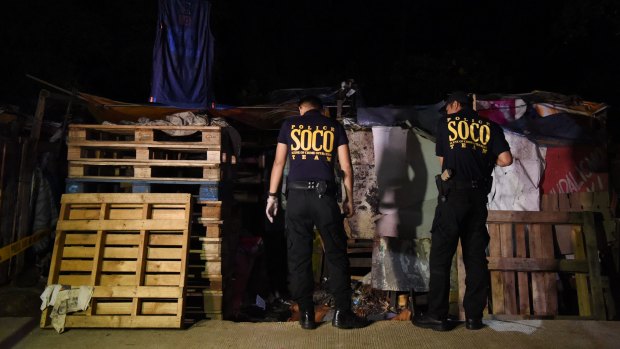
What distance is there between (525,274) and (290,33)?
14.2m

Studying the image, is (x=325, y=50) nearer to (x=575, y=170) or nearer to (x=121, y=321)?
(x=575, y=170)

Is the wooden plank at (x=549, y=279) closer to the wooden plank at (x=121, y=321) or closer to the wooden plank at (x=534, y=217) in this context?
the wooden plank at (x=534, y=217)

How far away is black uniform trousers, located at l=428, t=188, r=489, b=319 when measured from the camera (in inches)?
160

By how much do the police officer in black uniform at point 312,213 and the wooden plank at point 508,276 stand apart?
8.36 ft

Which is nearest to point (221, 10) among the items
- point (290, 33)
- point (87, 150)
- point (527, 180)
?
point (290, 33)

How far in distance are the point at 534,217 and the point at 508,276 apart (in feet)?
2.90

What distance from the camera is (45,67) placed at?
950 centimetres

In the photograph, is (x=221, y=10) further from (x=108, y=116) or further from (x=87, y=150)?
(x=87, y=150)

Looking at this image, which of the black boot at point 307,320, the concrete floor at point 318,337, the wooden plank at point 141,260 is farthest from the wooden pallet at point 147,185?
the black boot at point 307,320

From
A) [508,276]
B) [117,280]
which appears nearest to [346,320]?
[117,280]

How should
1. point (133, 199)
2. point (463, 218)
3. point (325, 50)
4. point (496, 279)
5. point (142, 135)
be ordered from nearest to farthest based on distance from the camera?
point (463, 218) < point (133, 199) < point (142, 135) < point (496, 279) < point (325, 50)

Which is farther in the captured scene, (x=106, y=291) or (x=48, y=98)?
(x=48, y=98)

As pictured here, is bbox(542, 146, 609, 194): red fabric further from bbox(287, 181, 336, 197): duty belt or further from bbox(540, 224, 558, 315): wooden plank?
bbox(287, 181, 336, 197): duty belt

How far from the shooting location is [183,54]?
8.15 metres
